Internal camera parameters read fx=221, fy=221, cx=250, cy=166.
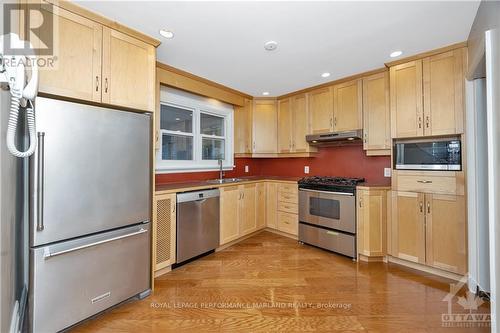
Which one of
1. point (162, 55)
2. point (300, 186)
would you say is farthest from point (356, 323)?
point (162, 55)

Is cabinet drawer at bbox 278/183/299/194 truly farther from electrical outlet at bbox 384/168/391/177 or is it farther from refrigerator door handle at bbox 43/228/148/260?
refrigerator door handle at bbox 43/228/148/260

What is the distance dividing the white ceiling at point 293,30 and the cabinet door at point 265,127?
51.2 inches

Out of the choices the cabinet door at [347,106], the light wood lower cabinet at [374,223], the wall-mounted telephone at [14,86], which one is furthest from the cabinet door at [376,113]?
the wall-mounted telephone at [14,86]

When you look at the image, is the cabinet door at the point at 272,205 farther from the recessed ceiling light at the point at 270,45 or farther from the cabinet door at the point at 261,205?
the recessed ceiling light at the point at 270,45

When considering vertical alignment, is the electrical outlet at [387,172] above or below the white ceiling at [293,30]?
below

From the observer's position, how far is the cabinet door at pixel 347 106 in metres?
3.12

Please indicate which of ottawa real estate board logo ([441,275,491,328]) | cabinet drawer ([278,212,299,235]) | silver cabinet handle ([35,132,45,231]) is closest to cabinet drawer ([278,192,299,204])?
cabinet drawer ([278,212,299,235])

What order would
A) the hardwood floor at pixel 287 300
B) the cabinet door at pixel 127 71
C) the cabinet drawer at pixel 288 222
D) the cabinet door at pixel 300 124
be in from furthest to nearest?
the cabinet door at pixel 300 124 < the cabinet drawer at pixel 288 222 < the cabinet door at pixel 127 71 < the hardwood floor at pixel 287 300

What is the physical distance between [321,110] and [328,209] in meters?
1.56

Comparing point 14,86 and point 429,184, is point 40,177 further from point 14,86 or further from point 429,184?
point 429,184

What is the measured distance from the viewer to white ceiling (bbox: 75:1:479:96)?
1.71 metres

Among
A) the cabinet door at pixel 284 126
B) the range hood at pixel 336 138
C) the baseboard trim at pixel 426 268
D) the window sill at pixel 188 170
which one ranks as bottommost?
the baseboard trim at pixel 426 268

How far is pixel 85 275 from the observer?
1646mm

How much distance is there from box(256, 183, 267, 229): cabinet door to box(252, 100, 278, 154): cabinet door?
2.38ft
